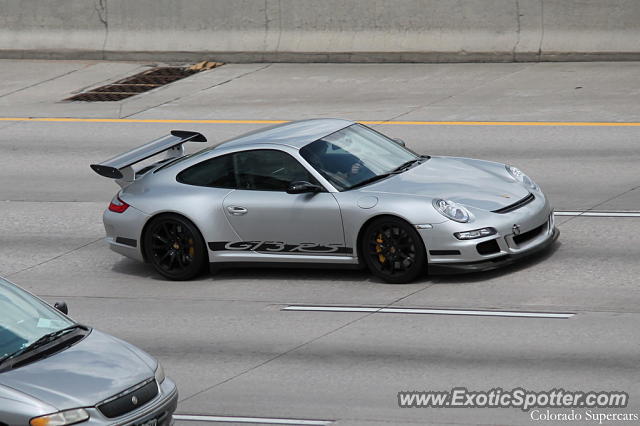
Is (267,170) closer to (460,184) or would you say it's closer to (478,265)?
(460,184)

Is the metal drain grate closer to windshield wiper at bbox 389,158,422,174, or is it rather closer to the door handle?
the door handle

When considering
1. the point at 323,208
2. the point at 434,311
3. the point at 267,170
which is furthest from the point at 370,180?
the point at 434,311

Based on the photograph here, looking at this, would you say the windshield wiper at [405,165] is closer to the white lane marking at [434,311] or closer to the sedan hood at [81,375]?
the white lane marking at [434,311]

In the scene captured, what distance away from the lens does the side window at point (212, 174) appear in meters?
13.3

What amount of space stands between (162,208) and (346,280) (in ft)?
6.93

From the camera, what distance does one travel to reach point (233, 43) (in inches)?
997

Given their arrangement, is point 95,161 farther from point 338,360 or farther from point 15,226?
point 338,360

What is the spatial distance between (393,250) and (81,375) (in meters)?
4.78

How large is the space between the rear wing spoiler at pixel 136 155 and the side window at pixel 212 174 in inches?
21.2

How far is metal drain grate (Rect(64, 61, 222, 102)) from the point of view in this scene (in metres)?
23.4

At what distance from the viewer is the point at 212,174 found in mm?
13375

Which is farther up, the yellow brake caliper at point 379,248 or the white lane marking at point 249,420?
the yellow brake caliper at point 379,248

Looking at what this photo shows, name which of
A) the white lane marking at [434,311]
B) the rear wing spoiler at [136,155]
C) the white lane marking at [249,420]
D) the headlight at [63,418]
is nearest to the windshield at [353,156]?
the white lane marking at [434,311]

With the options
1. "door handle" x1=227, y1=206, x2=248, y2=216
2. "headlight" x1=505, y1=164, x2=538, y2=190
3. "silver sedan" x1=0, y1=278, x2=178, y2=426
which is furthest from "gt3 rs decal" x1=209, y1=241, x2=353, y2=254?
"silver sedan" x1=0, y1=278, x2=178, y2=426
